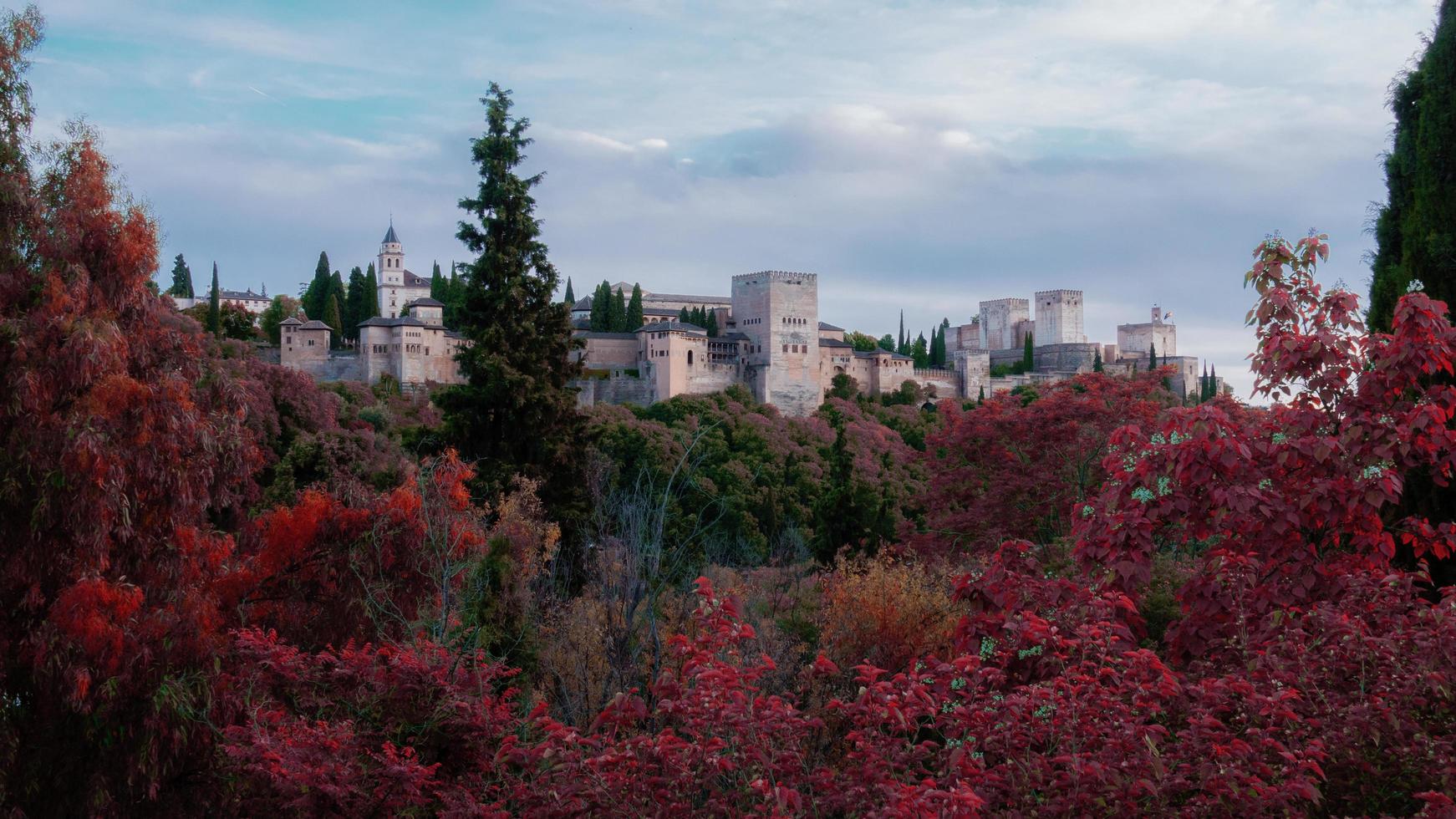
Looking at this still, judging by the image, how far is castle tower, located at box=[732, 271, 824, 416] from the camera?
67.1 meters

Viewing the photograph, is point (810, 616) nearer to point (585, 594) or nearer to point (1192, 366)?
point (585, 594)

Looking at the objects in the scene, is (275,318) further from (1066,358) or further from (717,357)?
(1066,358)

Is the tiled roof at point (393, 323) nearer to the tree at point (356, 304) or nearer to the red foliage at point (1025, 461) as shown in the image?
the tree at point (356, 304)

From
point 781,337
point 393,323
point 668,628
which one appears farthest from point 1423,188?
point 781,337

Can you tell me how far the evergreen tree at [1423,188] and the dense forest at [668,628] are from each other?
0.92 metres

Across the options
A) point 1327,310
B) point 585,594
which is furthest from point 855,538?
point 1327,310

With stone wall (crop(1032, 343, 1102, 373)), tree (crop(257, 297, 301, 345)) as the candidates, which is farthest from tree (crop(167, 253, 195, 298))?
stone wall (crop(1032, 343, 1102, 373))

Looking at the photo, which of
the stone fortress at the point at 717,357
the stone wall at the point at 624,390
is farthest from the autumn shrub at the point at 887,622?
the stone wall at the point at 624,390

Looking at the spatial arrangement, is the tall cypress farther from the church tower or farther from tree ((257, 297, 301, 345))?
the church tower

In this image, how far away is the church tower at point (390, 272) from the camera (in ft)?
318

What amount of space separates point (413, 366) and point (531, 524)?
42320 millimetres

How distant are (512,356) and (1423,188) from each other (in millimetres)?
15584

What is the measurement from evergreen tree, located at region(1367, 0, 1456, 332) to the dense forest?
A: 3.01 feet

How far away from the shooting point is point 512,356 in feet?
71.7
